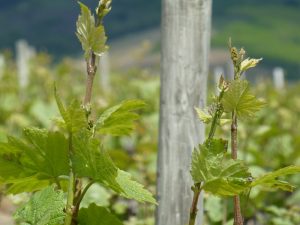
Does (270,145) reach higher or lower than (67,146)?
lower

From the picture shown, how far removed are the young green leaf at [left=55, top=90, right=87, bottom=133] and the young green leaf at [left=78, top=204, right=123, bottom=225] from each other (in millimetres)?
237

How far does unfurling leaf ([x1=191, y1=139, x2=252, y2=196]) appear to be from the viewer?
134 cm

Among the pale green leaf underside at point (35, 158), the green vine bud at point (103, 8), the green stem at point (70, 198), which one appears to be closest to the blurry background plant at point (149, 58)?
the pale green leaf underside at point (35, 158)

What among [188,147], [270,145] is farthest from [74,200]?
[270,145]

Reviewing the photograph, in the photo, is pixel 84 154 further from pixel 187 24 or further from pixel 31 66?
pixel 31 66

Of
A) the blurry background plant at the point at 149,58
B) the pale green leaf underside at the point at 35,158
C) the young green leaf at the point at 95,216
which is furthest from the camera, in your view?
the blurry background plant at the point at 149,58

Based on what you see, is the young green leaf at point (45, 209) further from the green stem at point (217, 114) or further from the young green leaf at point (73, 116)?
the green stem at point (217, 114)

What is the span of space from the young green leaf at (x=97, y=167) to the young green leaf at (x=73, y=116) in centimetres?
2

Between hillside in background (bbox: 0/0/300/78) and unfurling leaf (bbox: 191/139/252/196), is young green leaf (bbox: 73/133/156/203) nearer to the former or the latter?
unfurling leaf (bbox: 191/139/252/196)

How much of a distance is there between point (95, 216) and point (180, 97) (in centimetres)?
112

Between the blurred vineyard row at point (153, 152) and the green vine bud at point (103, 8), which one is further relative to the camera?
the blurred vineyard row at point (153, 152)

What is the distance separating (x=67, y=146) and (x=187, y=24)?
117cm

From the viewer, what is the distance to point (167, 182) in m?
2.65

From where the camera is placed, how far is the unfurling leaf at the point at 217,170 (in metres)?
1.34
